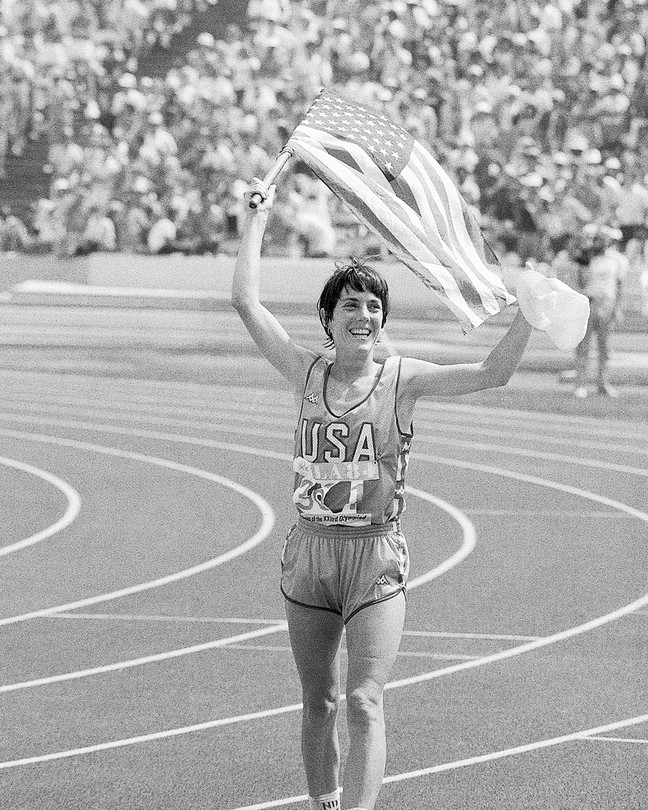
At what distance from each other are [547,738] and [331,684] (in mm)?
1663

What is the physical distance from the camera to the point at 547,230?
2311 centimetres

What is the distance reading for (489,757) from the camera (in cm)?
596

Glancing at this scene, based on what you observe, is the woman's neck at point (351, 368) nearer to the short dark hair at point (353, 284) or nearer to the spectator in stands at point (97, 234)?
the short dark hair at point (353, 284)

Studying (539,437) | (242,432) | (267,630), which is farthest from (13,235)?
(267,630)

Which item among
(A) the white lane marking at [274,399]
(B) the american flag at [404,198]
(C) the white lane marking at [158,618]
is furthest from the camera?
(A) the white lane marking at [274,399]

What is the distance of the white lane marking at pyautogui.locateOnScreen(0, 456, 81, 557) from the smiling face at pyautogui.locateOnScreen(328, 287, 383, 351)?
17.7 feet

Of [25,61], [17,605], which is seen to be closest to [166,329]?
[25,61]

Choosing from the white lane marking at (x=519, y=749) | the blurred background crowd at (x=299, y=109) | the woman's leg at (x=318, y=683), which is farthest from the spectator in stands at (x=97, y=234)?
the woman's leg at (x=318, y=683)

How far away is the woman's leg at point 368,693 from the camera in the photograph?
4.57 m

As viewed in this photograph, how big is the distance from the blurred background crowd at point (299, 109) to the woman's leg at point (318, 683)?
18.0 meters

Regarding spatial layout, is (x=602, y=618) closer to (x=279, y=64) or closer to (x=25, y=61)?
(x=279, y=64)

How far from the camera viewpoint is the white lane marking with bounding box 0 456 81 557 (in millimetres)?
10125

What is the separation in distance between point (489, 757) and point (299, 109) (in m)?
21.2

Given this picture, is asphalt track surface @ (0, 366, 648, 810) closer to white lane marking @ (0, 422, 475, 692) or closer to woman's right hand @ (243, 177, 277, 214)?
white lane marking @ (0, 422, 475, 692)
